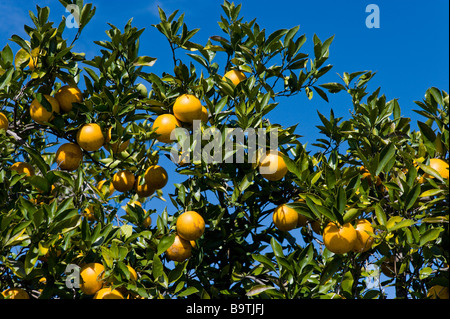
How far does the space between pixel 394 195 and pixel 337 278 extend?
0.52 meters

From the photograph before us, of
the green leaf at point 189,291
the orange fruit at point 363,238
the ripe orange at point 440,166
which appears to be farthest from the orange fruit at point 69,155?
the ripe orange at point 440,166

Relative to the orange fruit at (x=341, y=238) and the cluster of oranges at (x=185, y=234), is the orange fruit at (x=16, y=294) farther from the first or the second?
the orange fruit at (x=341, y=238)

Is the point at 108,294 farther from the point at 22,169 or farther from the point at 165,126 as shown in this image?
the point at 22,169

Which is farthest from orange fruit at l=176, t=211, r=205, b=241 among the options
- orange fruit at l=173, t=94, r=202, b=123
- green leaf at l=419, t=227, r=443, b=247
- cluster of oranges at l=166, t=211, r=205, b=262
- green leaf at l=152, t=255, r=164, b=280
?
green leaf at l=419, t=227, r=443, b=247

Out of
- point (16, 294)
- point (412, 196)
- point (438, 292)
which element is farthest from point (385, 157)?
point (16, 294)

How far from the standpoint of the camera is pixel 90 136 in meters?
2.79

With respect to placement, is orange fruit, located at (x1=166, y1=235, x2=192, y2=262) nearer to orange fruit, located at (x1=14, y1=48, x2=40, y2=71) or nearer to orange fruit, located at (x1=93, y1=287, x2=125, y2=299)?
orange fruit, located at (x1=93, y1=287, x2=125, y2=299)

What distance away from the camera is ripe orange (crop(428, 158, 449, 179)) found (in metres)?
2.45

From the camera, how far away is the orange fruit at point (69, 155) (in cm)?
A: 292

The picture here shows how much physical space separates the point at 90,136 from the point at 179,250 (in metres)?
0.82

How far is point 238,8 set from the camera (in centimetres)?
328

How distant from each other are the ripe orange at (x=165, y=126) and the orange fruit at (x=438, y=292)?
161 cm

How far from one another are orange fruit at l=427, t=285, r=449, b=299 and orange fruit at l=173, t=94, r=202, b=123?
1.53m

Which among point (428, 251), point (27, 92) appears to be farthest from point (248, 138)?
point (27, 92)
